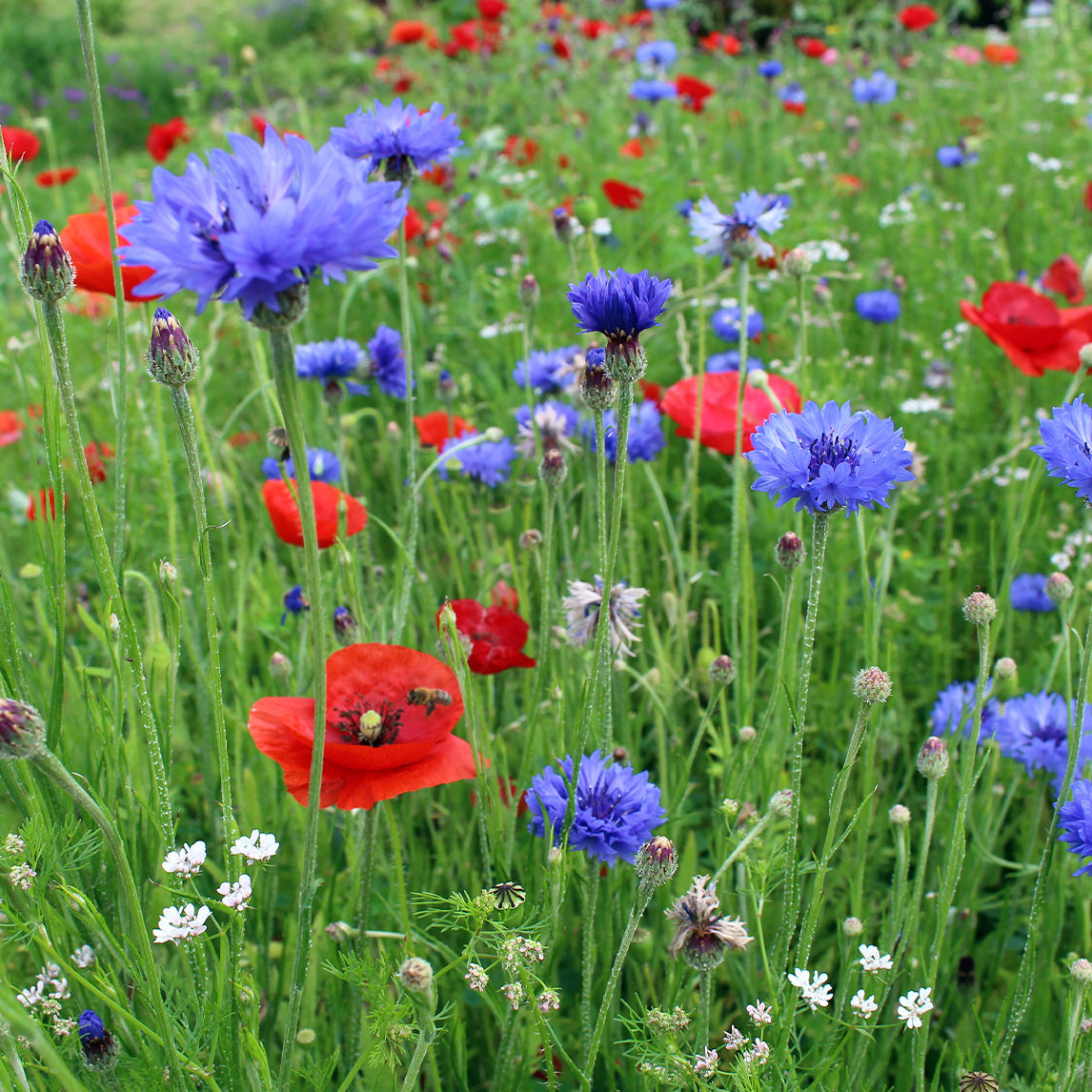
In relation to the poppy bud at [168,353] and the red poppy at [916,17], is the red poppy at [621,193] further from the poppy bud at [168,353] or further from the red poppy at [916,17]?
the red poppy at [916,17]

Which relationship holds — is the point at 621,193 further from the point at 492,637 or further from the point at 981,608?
the point at 981,608

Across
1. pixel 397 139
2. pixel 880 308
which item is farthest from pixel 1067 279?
pixel 397 139

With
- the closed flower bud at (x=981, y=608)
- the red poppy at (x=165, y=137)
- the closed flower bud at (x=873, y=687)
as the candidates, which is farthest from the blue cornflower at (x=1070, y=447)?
the red poppy at (x=165, y=137)

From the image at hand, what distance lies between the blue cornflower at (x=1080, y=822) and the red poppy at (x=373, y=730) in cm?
55

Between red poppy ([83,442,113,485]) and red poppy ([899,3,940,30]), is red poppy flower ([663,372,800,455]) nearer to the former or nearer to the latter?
red poppy ([83,442,113,485])

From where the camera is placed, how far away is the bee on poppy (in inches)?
31.4

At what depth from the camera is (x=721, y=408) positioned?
4.85ft

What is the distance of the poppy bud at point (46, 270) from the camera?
69cm

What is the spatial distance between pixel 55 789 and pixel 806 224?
230 cm

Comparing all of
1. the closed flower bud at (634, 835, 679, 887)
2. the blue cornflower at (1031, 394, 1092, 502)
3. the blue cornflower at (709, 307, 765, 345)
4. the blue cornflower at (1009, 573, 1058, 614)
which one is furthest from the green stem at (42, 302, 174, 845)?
the blue cornflower at (709, 307, 765, 345)

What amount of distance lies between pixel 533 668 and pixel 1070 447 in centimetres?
76

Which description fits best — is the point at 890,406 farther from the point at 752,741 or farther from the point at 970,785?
the point at 970,785

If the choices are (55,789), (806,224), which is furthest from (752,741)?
(806,224)

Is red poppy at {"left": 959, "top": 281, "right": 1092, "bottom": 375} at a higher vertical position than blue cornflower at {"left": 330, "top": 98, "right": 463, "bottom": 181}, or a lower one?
lower
